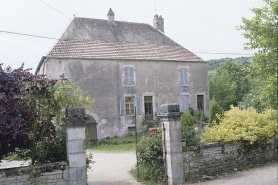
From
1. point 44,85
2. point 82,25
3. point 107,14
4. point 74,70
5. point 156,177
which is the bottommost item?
point 156,177

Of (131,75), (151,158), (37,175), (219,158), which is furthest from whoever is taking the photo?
(131,75)

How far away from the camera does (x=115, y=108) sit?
17.2 metres

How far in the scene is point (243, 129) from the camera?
332 inches

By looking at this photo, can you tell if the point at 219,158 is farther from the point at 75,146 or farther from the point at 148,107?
the point at 148,107

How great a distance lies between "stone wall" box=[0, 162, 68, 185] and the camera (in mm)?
5711

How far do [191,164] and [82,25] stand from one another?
14.5 metres

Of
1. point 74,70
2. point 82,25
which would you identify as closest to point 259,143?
point 74,70

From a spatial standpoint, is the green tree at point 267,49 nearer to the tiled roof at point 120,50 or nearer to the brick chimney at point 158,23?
the tiled roof at point 120,50

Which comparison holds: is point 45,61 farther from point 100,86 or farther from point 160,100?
point 160,100

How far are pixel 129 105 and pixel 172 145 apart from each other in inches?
429

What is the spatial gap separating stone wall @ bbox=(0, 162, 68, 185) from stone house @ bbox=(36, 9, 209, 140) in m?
10.3

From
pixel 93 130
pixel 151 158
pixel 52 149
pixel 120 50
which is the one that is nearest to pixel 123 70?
pixel 120 50

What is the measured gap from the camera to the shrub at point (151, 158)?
24.1ft

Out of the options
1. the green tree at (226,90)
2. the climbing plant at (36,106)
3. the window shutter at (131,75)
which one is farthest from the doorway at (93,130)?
the green tree at (226,90)
